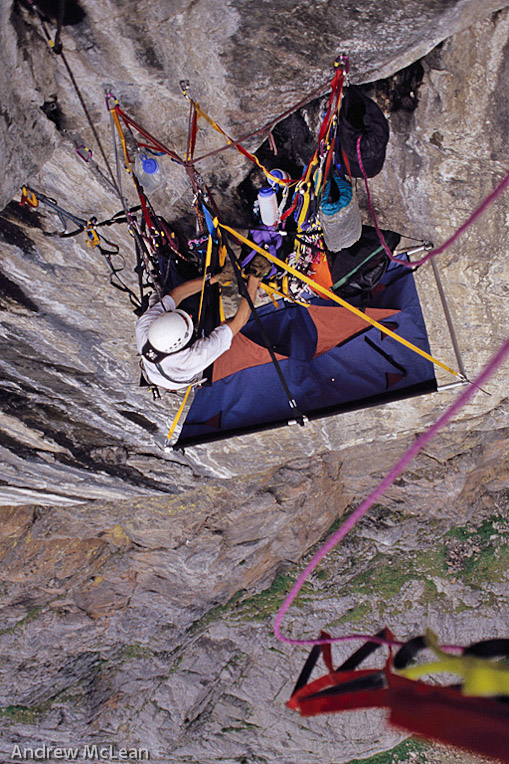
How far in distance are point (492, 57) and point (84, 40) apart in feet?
7.52

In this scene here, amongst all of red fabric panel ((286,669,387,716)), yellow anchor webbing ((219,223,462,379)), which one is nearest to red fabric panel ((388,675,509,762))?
red fabric panel ((286,669,387,716))

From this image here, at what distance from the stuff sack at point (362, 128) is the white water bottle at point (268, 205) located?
563 millimetres

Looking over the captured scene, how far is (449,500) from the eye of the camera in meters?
7.86

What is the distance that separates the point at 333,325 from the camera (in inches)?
161

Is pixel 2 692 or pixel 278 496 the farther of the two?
pixel 2 692

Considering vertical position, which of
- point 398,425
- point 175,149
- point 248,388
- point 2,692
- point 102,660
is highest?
point 398,425

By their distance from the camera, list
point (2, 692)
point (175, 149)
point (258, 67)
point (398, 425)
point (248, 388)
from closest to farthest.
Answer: point (258, 67) < point (175, 149) < point (248, 388) < point (398, 425) < point (2, 692)

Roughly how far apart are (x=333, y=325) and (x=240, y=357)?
0.94 metres

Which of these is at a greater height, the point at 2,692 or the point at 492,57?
the point at 492,57

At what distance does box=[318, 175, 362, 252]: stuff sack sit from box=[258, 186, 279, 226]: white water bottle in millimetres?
346

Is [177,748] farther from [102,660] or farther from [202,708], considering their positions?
[102,660]

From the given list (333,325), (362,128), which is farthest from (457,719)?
(333,325)

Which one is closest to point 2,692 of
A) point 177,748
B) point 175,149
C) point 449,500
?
point 177,748

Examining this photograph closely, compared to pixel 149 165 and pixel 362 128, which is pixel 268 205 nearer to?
pixel 362 128
